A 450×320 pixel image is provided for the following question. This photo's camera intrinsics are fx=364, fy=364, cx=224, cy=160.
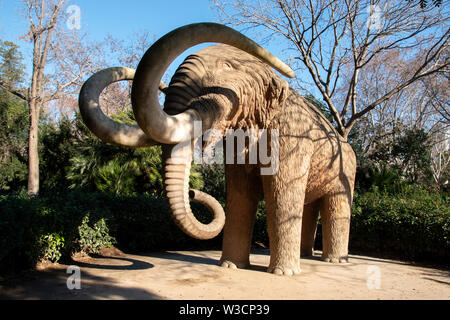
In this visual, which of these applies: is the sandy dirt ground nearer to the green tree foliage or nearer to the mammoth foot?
the mammoth foot

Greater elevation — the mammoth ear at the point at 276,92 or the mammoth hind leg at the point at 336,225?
the mammoth ear at the point at 276,92

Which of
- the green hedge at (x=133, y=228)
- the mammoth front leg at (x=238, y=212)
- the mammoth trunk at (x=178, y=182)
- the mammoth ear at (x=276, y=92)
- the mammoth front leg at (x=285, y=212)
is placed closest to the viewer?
the mammoth trunk at (x=178, y=182)

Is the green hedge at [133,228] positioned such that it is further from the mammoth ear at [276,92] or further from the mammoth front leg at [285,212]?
the mammoth ear at [276,92]

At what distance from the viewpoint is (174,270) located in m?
4.69

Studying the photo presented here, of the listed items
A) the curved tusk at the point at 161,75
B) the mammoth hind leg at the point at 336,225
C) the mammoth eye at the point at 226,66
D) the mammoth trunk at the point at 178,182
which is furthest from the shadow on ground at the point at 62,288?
the mammoth hind leg at the point at 336,225

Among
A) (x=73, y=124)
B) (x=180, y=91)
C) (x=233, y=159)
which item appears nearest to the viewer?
(x=180, y=91)

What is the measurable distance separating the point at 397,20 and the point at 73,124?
10.8 metres

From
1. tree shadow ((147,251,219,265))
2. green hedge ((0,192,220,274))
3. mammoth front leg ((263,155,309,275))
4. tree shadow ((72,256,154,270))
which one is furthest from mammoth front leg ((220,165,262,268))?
green hedge ((0,192,220,274))

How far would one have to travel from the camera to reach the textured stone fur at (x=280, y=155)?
3.38 m

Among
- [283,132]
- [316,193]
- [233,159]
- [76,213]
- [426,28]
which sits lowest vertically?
[76,213]

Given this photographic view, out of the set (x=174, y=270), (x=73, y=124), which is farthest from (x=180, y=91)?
(x=73, y=124)

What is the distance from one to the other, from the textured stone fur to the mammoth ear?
12 millimetres

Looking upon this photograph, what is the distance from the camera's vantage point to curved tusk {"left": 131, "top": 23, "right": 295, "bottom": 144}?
7.63 feet

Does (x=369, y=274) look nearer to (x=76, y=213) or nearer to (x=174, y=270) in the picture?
(x=174, y=270)
